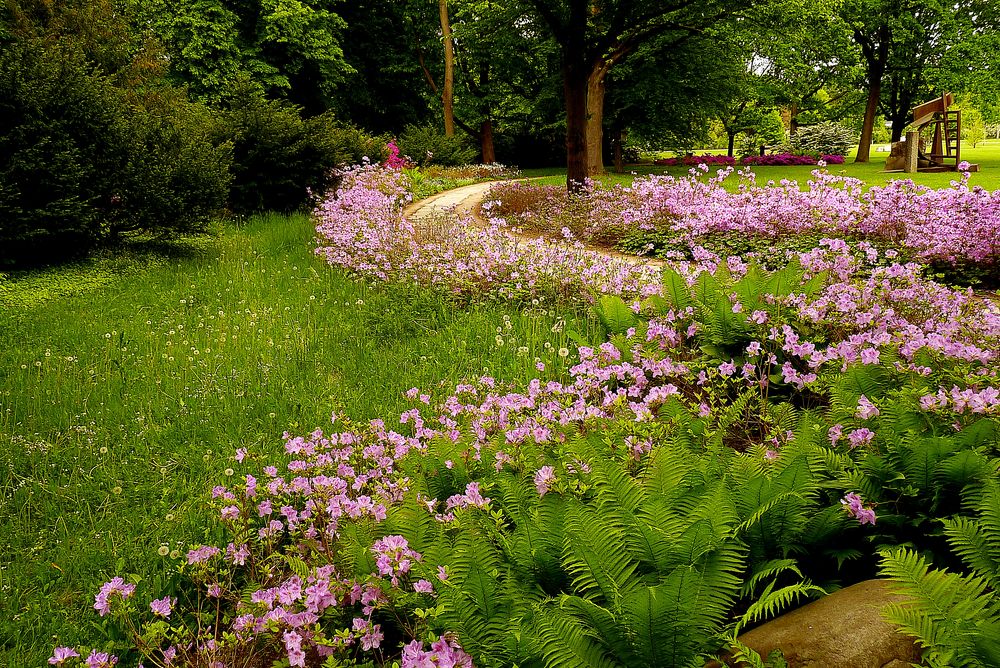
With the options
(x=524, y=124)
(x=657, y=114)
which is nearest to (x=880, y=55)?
(x=657, y=114)

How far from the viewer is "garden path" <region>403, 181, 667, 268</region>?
9320 millimetres

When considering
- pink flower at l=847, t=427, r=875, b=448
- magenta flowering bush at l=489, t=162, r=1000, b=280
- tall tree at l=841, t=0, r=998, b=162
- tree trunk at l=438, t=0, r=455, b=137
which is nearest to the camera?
pink flower at l=847, t=427, r=875, b=448

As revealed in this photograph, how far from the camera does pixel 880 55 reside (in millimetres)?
28109

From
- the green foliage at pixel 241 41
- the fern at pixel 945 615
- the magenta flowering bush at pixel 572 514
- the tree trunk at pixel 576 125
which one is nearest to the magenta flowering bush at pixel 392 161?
the tree trunk at pixel 576 125

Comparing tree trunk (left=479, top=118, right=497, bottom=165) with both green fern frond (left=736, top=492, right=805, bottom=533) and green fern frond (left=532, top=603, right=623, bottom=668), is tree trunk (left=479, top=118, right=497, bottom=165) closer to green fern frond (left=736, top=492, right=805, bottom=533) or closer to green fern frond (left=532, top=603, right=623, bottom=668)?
green fern frond (left=736, top=492, right=805, bottom=533)

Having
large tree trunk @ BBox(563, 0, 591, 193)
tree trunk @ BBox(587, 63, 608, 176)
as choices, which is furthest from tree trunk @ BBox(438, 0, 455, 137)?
large tree trunk @ BBox(563, 0, 591, 193)

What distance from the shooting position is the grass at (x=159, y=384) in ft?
9.44

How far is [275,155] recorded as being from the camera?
12492 millimetres

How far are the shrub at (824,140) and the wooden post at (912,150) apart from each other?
15212 mm

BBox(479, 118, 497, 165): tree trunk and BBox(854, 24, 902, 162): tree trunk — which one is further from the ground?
BBox(854, 24, 902, 162): tree trunk

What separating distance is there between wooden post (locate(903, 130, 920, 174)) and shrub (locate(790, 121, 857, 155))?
49.9 ft

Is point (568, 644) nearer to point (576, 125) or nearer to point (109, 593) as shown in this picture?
point (109, 593)

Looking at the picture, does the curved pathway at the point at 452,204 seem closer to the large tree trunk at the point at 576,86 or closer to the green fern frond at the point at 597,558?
the large tree trunk at the point at 576,86

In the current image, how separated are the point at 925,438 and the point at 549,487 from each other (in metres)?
1.31
